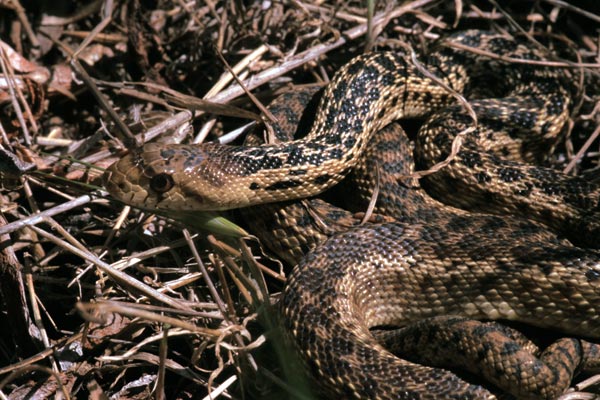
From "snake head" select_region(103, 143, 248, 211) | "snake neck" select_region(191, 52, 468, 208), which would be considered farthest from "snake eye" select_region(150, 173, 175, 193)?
"snake neck" select_region(191, 52, 468, 208)

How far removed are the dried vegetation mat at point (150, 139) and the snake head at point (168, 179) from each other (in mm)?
240

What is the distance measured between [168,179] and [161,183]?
67 mm

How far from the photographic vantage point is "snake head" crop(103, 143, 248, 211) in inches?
223

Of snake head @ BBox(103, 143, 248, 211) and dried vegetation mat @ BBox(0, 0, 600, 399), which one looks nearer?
dried vegetation mat @ BBox(0, 0, 600, 399)

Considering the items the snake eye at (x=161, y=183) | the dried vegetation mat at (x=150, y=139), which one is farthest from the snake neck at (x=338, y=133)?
the dried vegetation mat at (x=150, y=139)

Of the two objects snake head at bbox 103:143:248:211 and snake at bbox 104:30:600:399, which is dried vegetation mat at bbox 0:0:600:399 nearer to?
snake head at bbox 103:143:248:211

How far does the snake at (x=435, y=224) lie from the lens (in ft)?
15.5

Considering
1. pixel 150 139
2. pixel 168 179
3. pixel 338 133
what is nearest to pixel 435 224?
pixel 338 133

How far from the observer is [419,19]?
747cm

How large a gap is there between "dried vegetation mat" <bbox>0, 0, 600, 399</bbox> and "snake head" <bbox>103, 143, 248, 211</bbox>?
240 millimetres

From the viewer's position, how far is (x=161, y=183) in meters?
5.71

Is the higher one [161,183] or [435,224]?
[161,183]

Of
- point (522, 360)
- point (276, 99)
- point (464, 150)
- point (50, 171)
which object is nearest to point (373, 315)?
point (522, 360)

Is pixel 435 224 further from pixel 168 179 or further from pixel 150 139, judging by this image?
pixel 150 139
